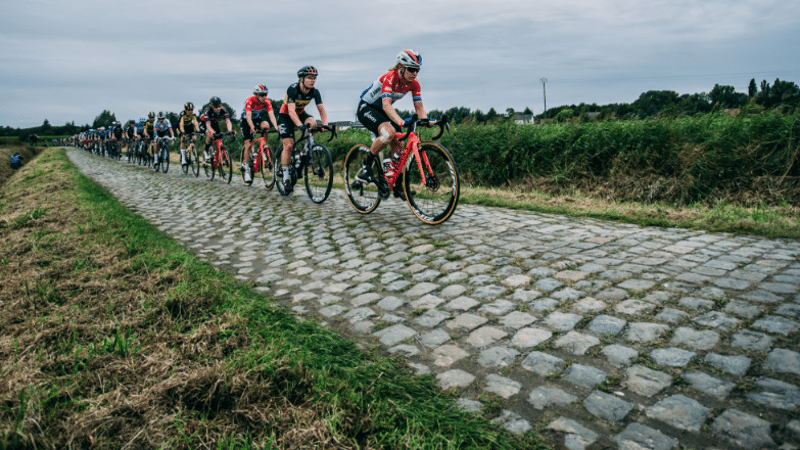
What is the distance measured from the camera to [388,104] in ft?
21.2

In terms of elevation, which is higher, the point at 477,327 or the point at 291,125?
the point at 291,125

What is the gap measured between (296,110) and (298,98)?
15.0 inches

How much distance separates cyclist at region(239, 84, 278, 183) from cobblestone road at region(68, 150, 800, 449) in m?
5.71

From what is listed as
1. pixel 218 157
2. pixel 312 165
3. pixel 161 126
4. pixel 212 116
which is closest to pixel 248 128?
pixel 212 116

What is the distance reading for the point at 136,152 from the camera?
26.2 metres

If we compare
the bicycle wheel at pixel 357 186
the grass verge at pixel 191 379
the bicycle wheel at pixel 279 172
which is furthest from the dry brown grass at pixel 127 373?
the bicycle wheel at pixel 279 172

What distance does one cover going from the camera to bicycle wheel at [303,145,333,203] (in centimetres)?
938

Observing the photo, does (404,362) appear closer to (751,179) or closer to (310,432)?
(310,432)

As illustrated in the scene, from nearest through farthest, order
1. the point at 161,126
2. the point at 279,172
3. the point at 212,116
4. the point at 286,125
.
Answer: the point at 286,125, the point at 279,172, the point at 212,116, the point at 161,126

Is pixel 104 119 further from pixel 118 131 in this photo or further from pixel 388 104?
pixel 388 104

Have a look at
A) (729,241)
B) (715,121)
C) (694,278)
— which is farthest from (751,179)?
(694,278)

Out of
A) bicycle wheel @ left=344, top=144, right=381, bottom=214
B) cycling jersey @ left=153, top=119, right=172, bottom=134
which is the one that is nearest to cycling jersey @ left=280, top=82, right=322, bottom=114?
bicycle wheel @ left=344, top=144, right=381, bottom=214

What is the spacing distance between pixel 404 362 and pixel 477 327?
0.71 meters

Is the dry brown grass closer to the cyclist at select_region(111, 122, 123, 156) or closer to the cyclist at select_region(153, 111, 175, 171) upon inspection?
the cyclist at select_region(153, 111, 175, 171)
